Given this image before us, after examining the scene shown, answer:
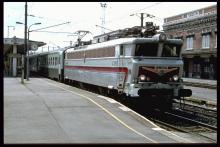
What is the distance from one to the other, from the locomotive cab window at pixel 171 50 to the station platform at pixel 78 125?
3.02 meters

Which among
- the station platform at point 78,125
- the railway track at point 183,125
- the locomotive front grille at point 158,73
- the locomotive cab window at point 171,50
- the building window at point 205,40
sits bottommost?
the railway track at point 183,125

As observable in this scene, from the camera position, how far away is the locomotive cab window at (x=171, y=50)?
1914cm

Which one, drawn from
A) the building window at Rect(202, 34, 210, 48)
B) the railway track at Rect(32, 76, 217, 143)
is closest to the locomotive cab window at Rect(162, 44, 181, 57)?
the railway track at Rect(32, 76, 217, 143)

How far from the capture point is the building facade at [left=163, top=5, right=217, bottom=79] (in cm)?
5456

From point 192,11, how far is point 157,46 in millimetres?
42867

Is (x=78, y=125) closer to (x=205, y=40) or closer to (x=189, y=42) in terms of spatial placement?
(x=205, y=40)

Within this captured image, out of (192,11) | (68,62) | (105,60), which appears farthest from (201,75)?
(105,60)

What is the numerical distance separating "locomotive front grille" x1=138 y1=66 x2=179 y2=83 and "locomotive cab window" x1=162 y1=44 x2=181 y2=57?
2.35ft

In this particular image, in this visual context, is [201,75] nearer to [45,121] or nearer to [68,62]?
[68,62]

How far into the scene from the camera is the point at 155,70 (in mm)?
18469

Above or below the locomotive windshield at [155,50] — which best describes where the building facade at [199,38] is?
above

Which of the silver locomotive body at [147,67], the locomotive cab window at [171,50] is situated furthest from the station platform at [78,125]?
the locomotive cab window at [171,50]

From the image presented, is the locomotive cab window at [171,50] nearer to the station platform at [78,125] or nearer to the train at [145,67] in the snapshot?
the train at [145,67]

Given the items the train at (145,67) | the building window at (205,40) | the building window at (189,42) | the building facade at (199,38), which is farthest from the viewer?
the building window at (189,42)
